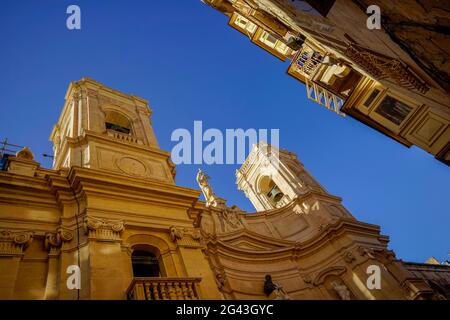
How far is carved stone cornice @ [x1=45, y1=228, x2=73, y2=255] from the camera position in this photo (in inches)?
323

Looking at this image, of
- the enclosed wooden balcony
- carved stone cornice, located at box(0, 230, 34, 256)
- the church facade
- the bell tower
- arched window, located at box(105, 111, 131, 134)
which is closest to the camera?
the enclosed wooden balcony

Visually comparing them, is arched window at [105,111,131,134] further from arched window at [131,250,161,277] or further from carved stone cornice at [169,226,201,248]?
arched window at [131,250,161,277]

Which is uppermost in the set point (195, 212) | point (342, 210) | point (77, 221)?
point (342, 210)

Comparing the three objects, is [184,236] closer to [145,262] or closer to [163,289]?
[145,262]

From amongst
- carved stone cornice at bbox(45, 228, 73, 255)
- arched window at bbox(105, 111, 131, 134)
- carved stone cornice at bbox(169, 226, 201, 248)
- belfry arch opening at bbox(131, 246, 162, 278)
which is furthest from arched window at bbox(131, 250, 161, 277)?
arched window at bbox(105, 111, 131, 134)

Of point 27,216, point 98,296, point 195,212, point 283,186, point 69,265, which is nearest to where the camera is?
point 98,296

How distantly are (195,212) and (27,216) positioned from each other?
5564 mm

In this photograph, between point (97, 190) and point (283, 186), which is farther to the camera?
point (283, 186)

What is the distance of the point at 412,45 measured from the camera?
8148mm

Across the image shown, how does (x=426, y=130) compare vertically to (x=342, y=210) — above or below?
below

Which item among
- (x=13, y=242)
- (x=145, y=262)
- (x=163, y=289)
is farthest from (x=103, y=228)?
(x=163, y=289)
